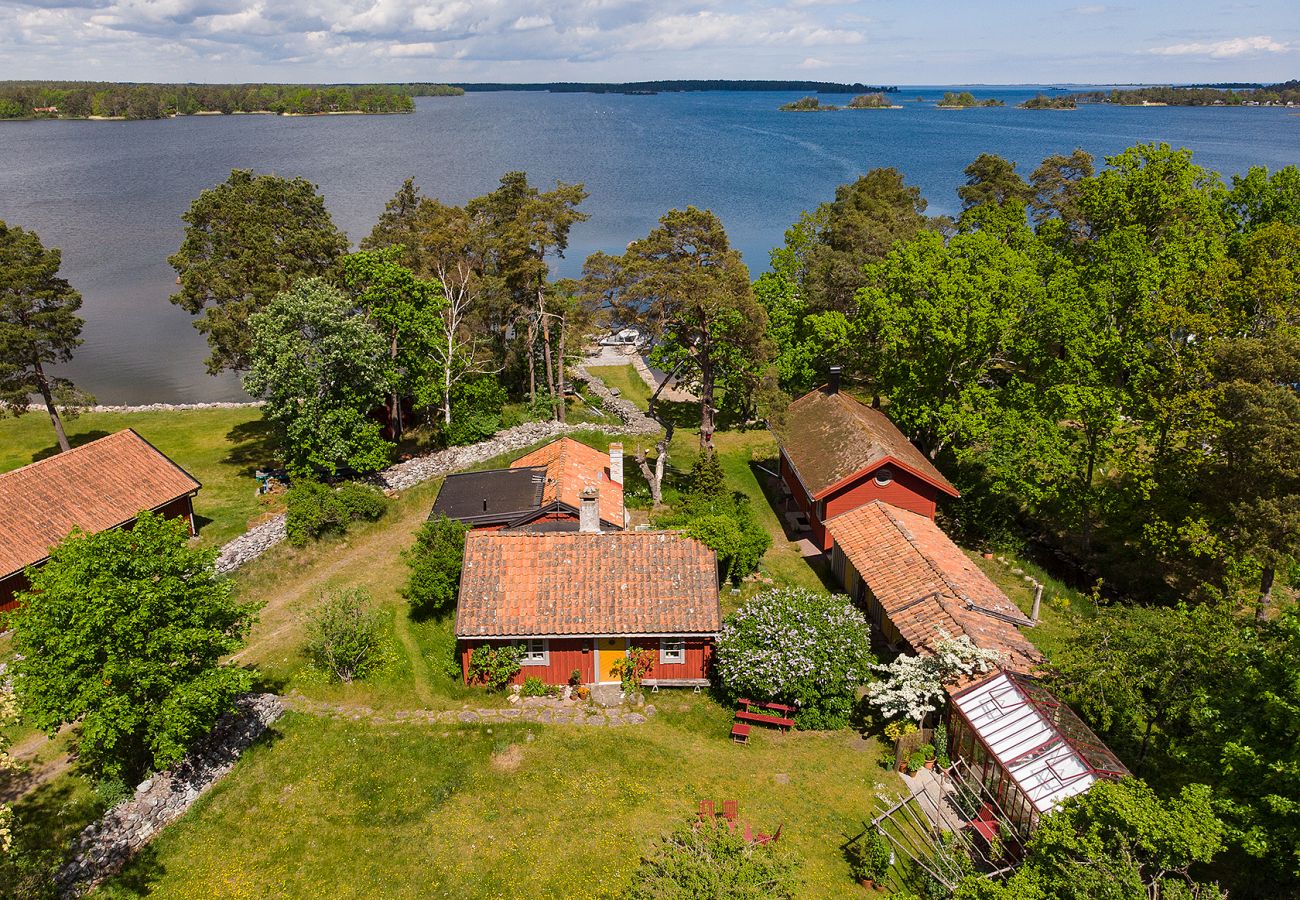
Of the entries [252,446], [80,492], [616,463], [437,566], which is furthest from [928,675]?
[252,446]

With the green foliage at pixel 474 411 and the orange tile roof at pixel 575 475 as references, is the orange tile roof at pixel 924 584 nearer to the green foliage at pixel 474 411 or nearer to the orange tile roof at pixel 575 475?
the orange tile roof at pixel 575 475

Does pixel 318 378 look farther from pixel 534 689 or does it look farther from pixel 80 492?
pixel 534 689

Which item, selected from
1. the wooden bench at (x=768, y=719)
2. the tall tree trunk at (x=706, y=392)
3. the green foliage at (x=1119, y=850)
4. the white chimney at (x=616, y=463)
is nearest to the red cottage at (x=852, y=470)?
the tall tree trunk at (x=706, y=392)

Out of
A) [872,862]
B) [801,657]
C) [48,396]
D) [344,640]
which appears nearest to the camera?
[872,862]

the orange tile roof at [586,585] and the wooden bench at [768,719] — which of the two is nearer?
the wooden bench at [768,719]

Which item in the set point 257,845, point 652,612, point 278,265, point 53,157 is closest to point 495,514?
point 652,612

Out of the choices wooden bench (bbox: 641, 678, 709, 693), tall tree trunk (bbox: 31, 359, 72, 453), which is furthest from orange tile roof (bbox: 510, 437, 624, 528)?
tall tree trunk (bbox: 31, 359, 72, 453)
